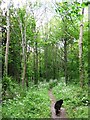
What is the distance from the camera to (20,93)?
1872 cm

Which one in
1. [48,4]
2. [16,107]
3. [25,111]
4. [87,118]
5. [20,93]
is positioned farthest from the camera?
[48,4]

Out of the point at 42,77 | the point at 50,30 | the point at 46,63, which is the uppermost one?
the point at 50,30

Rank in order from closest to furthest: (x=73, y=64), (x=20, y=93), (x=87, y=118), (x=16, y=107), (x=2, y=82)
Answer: (x=87, y=118) < (x=16, y=107) < (x=2, y=82) < (x=20, y=93) < (x=73, y=64)

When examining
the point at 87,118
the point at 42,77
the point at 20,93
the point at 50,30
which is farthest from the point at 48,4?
the point at 87,118

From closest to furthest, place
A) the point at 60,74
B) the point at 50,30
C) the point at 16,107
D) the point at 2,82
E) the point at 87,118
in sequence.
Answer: the point at 87,118
the point at 16,107
the point at 2,82
the point at 50,30
the point at 60,74

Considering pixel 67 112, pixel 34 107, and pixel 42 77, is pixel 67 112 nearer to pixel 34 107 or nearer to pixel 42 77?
pixel 34 107

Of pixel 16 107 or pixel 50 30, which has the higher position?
pixel 50 30

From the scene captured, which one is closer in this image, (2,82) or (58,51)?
(2,82)

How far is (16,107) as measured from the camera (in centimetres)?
1362

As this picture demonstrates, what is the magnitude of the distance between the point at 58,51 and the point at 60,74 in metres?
5.22

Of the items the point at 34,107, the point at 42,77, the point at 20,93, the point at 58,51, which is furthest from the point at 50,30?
the point at 34,107

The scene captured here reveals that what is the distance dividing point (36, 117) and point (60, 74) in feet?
119

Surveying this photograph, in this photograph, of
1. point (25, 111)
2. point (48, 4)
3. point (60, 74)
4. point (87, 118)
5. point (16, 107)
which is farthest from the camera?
point (60, 74)

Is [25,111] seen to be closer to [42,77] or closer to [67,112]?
[67,112]
